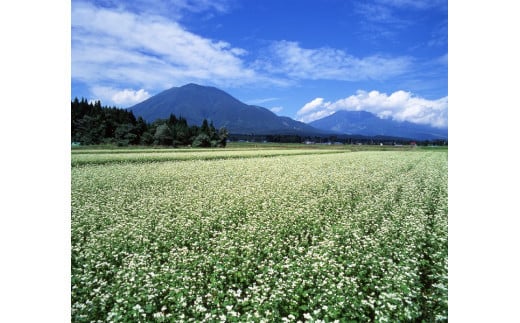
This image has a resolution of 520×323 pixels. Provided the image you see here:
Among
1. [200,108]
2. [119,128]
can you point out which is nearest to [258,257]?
[119,128]

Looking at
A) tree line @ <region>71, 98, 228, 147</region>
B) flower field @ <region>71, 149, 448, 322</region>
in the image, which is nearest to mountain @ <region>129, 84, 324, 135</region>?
tree line @ <region>71, 98, 228, 147</region>

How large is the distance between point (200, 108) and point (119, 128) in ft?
62.8

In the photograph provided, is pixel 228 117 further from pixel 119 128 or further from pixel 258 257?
pixel 258 257

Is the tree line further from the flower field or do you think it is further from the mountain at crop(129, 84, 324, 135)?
the flower field

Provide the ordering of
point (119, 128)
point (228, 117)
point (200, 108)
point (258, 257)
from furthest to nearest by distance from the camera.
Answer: point (228, 117) < point (200, 108) < point (119, 128) < point (258, 257)

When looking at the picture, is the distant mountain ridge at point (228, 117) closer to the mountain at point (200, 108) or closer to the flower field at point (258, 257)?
the mountain at point (200, 108)

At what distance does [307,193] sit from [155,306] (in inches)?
249

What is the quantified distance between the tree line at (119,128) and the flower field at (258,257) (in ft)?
5.13

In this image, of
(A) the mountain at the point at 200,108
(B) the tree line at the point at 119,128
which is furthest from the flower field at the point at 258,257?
(A) the mountain at the point at 200,108

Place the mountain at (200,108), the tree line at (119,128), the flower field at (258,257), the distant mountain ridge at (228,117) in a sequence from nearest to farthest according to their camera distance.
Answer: the flower field at (258,257) < the tree line at (119,128) < the distant mountain ridge at (228,117) < the mountain at (200,108)

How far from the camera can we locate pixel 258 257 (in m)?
4.75

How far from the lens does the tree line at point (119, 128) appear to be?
6719 millimetres
